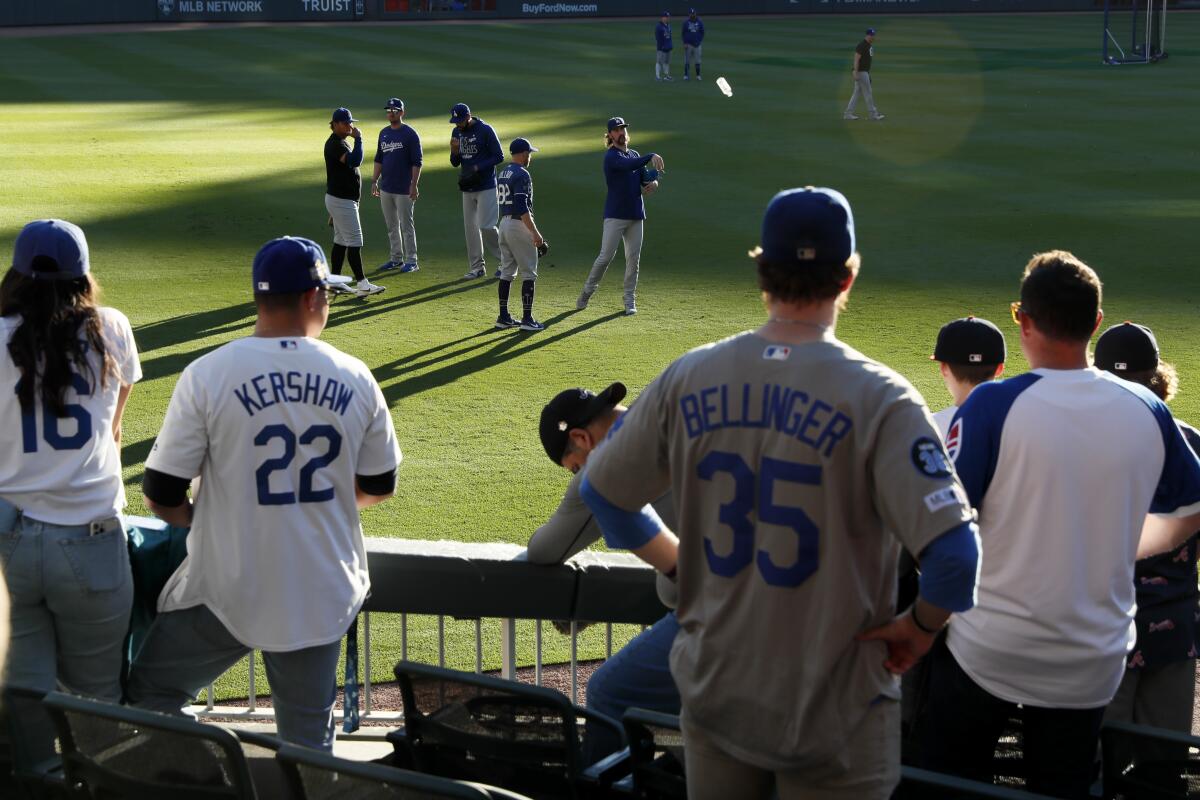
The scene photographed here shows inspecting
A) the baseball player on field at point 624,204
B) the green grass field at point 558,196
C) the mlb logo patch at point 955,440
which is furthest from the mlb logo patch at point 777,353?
the baseball player on field at point 624,204

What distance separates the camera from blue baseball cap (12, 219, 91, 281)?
4.20 meters

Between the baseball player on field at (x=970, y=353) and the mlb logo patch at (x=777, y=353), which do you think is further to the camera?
the baseball player on field at (x=970, y=353)

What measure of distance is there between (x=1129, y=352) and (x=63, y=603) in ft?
11.1

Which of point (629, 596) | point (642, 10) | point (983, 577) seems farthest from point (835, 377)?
point (642, 10)

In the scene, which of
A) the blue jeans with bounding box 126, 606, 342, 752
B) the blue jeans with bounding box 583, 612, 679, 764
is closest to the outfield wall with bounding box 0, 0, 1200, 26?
the blue jeans with bounding box 126, 606, 342, 752

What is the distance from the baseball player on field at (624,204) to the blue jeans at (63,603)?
362 inches

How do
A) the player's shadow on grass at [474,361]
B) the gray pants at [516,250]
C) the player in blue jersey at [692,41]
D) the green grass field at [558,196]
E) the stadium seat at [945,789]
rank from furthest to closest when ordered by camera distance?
the player in blue jersey at [692,41], the gray pants at [516,250], the green grass field at [558,196], the player's shadow on grass at [474,361], the stadium seat at [945,789]

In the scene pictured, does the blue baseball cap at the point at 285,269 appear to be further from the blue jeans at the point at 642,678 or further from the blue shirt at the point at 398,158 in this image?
the blue shirt at the point at 398,158

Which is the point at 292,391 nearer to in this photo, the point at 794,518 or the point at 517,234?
the point at 794,518

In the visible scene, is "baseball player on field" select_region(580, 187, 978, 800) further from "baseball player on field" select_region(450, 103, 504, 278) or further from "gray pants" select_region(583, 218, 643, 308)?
"baseball player on field" select_region(450, 103, 504, 278)

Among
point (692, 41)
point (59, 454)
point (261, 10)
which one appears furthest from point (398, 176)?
point (261, 10)

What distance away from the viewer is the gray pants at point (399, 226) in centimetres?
1474

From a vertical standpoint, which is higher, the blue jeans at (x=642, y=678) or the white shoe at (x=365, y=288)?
the blue jeans at (x=642, y=678)

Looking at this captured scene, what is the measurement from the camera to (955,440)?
3.50 m
